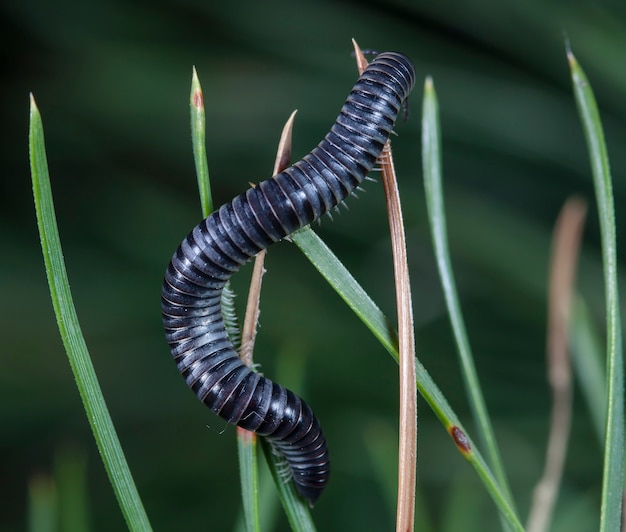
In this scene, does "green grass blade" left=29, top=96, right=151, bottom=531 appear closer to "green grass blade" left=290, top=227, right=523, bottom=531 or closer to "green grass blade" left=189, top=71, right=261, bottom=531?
"green grass blade" left=189, top=71, right=261, bottom=531

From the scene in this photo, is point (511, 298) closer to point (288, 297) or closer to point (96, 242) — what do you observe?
point (288, 297)

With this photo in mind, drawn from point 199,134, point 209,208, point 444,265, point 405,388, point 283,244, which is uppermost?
point 283,244

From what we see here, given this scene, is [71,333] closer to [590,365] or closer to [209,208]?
[209,208]

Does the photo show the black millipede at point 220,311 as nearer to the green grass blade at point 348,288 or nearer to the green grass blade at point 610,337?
the green grass blade at point 348,288

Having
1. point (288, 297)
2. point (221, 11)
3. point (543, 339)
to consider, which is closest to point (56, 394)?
point (288, 297)

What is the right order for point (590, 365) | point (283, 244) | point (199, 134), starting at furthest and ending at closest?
point (283, 244) → point (590, 365) → point (199, 134)

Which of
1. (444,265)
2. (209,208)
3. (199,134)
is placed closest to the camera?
(199,134)

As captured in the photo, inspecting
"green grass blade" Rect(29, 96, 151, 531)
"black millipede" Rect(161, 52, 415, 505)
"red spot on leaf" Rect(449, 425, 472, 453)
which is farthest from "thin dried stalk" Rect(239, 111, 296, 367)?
"red spot on leaf" Rect(449, 425, 472, 453)

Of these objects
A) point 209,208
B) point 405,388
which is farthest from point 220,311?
point 405,388
